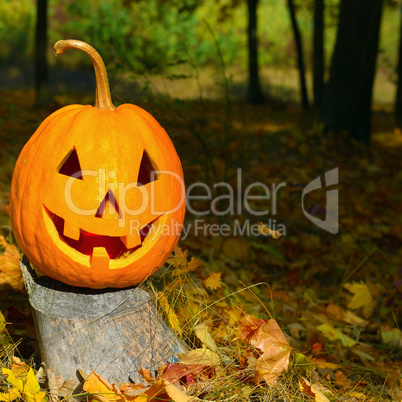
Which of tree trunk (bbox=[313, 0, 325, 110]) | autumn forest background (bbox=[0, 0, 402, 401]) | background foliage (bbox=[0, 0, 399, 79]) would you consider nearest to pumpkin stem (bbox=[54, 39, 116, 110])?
autumn forest background (bbox=[0, 0, 402, 401])

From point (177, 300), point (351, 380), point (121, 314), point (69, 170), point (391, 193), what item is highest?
point (69, 170)

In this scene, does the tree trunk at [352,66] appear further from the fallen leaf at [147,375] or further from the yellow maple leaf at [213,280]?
the fallen leaf at [147,375]

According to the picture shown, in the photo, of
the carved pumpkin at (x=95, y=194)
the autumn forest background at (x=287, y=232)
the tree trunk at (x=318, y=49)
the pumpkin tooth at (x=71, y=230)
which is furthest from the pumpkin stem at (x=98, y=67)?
the tree trunk at (x=318, y=49)

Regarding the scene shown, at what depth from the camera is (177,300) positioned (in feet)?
7.47

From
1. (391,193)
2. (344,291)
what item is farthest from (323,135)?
(344,291)

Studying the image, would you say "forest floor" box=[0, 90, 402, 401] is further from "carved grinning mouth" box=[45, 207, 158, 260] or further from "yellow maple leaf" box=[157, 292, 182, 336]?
"carved grinning mouth" box=[45, 207, 158, 260]

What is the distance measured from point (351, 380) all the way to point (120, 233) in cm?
131

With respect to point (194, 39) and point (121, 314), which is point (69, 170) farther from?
point (194, 39)

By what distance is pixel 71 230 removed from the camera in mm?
1935

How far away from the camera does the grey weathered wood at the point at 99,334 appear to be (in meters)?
1.91

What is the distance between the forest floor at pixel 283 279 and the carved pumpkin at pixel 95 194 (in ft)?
0.94

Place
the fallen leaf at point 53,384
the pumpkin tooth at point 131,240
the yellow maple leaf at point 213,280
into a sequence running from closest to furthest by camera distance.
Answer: the fallen leaf at point 53,384
the pumpkin tooth at point 131,240
the yellow maple leaf at point 213,280

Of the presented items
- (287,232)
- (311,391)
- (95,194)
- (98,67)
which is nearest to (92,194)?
(95,194)

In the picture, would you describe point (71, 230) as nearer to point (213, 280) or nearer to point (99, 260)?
point (99, 260)
